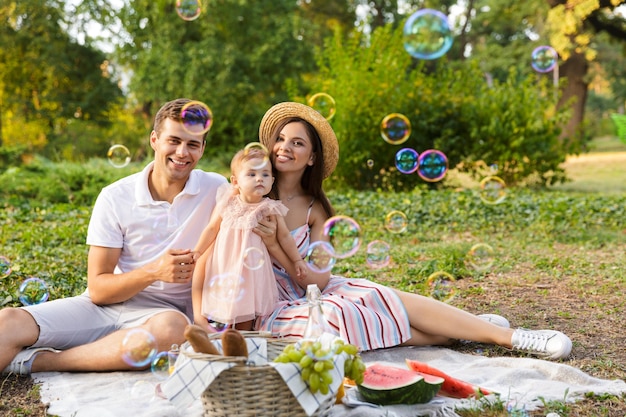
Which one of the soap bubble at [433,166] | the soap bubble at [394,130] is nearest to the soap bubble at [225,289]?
the soap bubble at [394,130]

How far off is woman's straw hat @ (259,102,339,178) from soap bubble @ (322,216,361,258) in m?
0.31

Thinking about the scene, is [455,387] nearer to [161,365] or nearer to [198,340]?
[198,340]

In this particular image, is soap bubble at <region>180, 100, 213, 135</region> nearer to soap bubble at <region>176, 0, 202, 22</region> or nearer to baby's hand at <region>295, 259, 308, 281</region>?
baby's hand at <region>295, 259, 308, 281</region>

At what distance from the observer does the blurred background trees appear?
38.6ft

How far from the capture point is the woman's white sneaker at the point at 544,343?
3.67 metres

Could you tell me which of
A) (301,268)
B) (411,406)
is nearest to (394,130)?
(301,268)

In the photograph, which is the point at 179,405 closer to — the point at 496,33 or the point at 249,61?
the point at 249,61

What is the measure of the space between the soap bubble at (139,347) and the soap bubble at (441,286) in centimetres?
223

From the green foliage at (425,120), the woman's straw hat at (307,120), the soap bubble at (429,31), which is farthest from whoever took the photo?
the green foliage at (425,120)

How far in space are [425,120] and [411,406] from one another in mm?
9226

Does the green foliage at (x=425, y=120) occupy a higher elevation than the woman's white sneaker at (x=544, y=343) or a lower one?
higher

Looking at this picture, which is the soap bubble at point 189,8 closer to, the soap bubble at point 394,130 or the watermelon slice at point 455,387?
the soap bubble at point 394,130

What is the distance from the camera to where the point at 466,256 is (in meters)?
6.34

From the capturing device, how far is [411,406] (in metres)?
2.99
